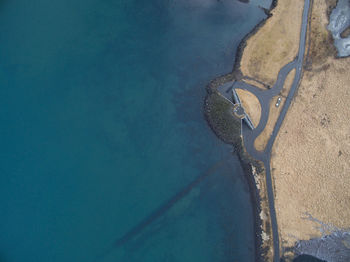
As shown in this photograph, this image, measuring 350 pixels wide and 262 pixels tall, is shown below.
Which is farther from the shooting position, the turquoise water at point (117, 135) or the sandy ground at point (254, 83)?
the sandy ground at point (254, 83)

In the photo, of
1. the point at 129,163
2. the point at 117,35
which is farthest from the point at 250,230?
the point at 117,35

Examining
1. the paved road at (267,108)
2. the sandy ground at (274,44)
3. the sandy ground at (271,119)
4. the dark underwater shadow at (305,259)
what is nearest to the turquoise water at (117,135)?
the sandy ground at (274,44)

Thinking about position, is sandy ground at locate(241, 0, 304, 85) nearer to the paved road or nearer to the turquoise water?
the paved road

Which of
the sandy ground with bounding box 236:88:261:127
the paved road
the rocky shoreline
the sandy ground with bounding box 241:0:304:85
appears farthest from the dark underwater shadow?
the sandy ground with bounding box 241:0:304:85

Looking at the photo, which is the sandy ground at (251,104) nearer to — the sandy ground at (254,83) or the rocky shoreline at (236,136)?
the sandy ground at (254,83)

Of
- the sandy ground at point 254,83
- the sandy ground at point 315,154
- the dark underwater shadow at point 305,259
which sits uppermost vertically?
the sandy ground at point 254,83

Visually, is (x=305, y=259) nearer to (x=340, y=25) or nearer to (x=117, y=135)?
(x=117, y=135)

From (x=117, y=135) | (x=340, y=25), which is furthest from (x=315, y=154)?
(x=117, y=135)
